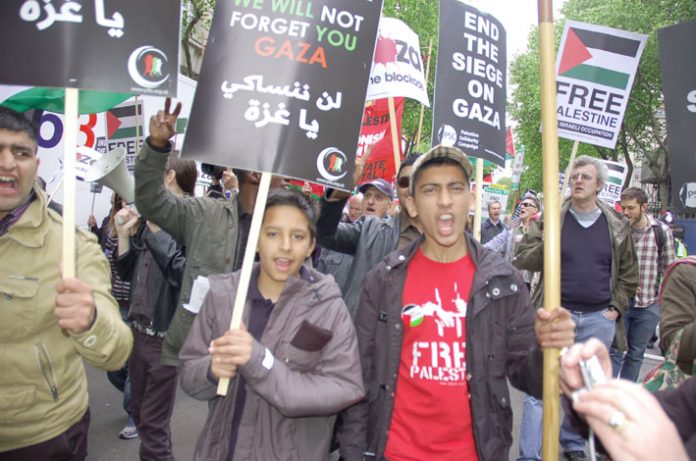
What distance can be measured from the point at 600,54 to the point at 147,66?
2740 mm

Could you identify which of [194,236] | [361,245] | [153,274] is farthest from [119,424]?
[361,245]

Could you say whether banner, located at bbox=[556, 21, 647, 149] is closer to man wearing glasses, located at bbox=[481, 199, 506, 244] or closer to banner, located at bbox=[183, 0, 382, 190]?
banner, located at bbox=[183, 0, 382, 190]

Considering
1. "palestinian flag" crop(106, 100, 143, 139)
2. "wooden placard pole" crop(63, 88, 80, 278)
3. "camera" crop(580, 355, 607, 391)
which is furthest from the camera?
"palestinian flag" crop(106, 100, 143, 139)

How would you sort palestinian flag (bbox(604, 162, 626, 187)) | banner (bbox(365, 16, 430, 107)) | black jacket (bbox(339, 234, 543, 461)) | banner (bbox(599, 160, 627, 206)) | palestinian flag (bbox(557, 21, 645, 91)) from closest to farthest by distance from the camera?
black jacket (bbox(339, 234, 543, 461))
palestinian flag (bbox(557, 21, 645, 91))
banner (bbox(365, 16, 430, 107))
palestinian flag (bbox(604, 162, 626, 187))
banner (bbox(599, 160, 627, 206))

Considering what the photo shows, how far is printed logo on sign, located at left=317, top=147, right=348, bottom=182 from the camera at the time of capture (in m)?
2.29

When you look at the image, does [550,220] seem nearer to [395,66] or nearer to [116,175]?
[116,175]

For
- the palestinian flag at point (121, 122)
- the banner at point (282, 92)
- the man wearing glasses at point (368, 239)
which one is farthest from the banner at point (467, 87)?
the palestinian flag at point (121, 122)

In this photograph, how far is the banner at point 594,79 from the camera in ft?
11.3

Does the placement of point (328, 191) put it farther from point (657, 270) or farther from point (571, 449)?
point (657, 270)

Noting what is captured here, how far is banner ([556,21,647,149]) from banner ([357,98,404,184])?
7.26 ft

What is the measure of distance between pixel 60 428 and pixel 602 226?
4.01m

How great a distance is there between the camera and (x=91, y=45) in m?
2.08

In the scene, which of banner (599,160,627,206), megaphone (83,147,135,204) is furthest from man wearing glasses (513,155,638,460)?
banner (599,160,627,206)

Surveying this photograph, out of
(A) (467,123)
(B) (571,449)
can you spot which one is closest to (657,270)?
(B) (571,449)
